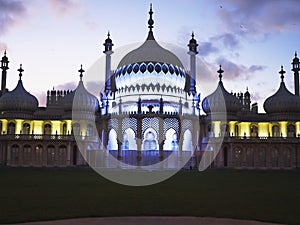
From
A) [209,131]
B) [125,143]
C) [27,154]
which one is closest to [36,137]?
[27,154]

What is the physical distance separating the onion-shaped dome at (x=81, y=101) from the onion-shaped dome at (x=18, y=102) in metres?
4.72

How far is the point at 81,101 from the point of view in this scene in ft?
205

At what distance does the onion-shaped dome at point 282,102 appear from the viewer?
6084 centimetres

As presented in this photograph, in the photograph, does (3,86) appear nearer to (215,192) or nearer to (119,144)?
(119,144)

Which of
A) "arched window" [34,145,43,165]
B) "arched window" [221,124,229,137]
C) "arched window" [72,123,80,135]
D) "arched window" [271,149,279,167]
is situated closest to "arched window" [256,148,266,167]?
"arched window" [271,149,279,167]

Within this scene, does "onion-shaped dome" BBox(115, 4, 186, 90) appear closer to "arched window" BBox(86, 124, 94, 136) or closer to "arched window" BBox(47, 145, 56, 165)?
"arched window" BBox(86, 124, 94, 136)

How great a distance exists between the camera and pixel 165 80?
62188mm

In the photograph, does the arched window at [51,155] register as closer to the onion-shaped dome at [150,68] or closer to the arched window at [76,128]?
the arched window at [76,128]

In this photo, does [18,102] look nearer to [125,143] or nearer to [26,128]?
[26,128]

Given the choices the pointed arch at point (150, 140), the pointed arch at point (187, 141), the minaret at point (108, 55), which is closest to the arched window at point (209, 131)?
the pointed arch at point (187, 141)

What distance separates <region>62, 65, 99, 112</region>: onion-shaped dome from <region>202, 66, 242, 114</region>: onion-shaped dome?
1631 centimetres

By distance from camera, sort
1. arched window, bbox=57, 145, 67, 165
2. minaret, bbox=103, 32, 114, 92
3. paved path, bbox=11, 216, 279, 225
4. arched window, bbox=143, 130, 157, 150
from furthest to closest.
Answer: minaret, bbox=103, 32, 114, 92, arched window, bbox=143, 130, 157, 150, arched window, bbox=57, 145, 67, 165, paved path, bbox=11, 216, 279, 225

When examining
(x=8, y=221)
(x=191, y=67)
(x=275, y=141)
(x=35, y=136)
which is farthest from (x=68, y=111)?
(x=8, y=221)

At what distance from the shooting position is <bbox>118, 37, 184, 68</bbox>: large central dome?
6347 centimetres
